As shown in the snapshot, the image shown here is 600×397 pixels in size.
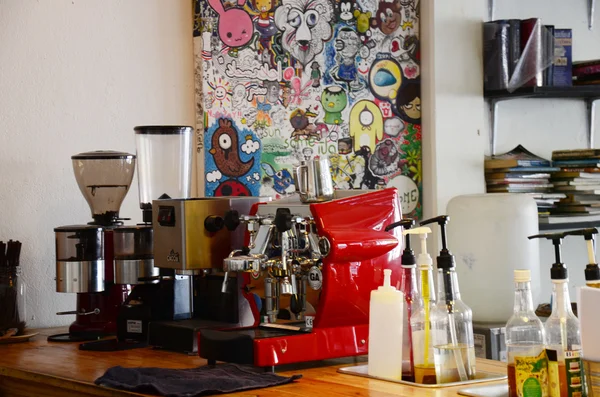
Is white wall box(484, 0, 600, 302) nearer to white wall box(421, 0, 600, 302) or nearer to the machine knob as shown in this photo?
white wall box(421, 0, 600, 302)

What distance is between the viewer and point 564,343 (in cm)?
168

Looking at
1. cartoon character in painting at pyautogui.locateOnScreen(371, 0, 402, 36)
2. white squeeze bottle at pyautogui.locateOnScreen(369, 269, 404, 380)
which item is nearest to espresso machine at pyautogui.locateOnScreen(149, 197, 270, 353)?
white squeeze bottle at pyautogui.locateOnScreen(369, 269, 404, 380)

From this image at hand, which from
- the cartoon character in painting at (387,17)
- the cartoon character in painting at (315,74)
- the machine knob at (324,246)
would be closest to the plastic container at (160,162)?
the cartoon character in painting at (315,74)

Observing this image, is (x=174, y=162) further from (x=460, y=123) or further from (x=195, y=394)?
(x=460, y=123)

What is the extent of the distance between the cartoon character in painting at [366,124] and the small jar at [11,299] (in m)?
1.48

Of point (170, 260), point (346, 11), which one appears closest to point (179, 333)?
point (170, 260)

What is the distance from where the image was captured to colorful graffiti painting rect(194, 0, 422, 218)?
3371 mm

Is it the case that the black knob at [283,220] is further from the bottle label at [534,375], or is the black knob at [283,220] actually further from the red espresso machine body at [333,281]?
the bottle label at [534,375]

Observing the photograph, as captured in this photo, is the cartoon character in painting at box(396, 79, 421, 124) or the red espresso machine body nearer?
the red espresso machine body

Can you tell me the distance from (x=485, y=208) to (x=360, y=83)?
0.79 meters

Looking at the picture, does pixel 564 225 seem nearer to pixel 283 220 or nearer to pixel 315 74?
pixel 315 74

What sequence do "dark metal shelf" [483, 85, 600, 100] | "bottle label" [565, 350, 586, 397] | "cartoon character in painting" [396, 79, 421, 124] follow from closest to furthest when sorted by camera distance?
"bottle label" [565, 350, 586, 397] → "cartoon character in painting" [396, 79, 421, 124] → "dark metal shelf" [483, 85, 600, 100]

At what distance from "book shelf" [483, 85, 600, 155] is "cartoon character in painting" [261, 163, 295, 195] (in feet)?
3.56

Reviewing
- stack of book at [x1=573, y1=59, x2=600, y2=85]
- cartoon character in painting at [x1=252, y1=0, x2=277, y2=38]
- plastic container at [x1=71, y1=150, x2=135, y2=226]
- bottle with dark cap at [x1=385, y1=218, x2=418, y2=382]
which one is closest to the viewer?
bottle with dark cap at [x1=385, y1=218, x2=418, y2=382]
